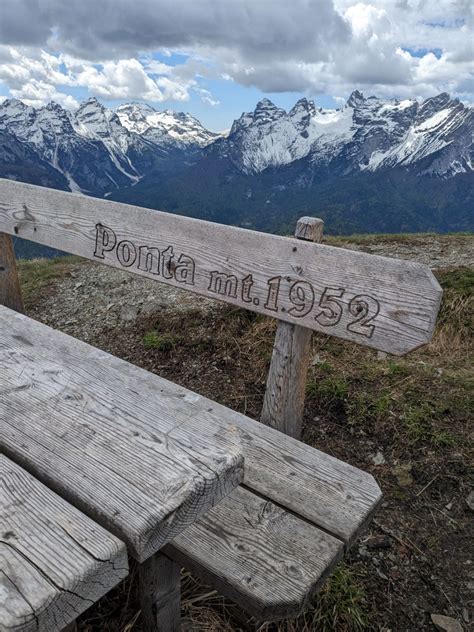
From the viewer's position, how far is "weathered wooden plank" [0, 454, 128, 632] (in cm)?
113

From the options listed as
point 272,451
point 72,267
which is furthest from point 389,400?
point 72,267

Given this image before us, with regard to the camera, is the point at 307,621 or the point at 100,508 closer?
the point at 100,508

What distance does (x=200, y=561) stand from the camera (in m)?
1.93

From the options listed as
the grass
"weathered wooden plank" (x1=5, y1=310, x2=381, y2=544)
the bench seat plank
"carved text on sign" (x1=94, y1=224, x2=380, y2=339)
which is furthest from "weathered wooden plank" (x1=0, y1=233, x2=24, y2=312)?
the grass

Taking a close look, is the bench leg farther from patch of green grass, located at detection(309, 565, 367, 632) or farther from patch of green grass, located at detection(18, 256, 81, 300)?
patch of green grass, located at detection(18, 256, 81, 300)

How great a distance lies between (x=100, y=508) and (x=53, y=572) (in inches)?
9.5

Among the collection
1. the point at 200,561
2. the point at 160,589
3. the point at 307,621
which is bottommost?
the point at 307,621

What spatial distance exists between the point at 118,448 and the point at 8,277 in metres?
3.64

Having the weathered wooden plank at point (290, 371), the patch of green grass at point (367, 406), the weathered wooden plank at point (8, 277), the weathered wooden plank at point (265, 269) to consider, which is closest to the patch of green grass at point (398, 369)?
the patch of green grass at point (367, 406)

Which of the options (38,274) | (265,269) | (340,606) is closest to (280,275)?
(265,269)

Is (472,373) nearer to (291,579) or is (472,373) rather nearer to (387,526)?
(387,526)

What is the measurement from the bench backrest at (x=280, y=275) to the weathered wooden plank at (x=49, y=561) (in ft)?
5.53

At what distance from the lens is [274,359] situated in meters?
3.07

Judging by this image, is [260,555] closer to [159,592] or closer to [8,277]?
[159,592]
